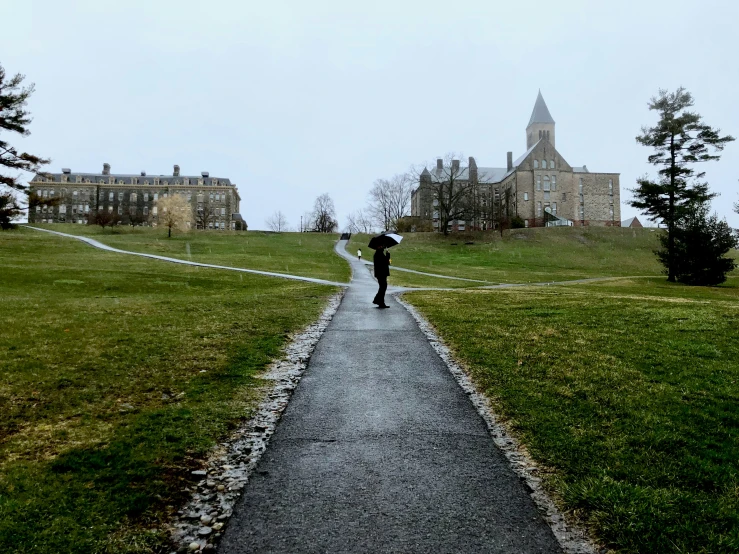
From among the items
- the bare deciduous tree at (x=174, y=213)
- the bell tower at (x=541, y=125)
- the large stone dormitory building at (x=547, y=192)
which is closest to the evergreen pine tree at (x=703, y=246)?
the large stone dormitory building at (x=547, y=192)

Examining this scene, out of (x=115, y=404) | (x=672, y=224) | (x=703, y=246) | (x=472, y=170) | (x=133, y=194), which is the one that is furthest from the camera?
(x=133, y=194)

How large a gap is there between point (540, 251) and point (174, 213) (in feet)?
163

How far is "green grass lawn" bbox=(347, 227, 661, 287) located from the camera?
49.5 metres

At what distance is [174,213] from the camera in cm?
6425

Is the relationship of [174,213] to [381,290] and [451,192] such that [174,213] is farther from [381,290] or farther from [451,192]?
[381,290]

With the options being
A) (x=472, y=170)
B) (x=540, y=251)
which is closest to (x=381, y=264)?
(x=540, y=251)

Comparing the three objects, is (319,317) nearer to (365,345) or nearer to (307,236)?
(365,345)

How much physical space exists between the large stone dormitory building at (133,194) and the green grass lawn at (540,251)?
5267 centimetres

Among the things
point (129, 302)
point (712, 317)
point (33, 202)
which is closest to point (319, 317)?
point (129, 302)

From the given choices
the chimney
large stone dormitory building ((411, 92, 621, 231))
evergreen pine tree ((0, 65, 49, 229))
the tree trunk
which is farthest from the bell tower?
evergreen pine tree ((0, 65, 49, 229))

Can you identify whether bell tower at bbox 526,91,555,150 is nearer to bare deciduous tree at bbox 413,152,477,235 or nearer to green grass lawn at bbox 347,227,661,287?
bare deciduous tree at bbox 413,152,477,235

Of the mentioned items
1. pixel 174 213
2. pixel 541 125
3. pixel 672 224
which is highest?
pixel 541 125

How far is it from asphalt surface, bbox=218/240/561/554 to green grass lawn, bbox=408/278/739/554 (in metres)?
0.57

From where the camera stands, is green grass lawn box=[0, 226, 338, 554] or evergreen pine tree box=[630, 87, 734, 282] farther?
evergreen pine tree box=[630, 87, 734, 282]
